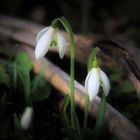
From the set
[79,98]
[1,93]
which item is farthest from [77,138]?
[1,93]

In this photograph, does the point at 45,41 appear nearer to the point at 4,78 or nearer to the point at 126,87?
the point at 4,78

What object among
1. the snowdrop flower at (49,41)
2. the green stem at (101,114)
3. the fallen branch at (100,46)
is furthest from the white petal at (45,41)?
the fallen branch at (100,46)

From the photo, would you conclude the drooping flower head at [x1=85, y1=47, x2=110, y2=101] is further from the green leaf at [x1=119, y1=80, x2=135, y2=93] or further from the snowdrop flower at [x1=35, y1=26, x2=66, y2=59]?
the green leaf at [x1=119, y1=80, x2=135, y2=93]

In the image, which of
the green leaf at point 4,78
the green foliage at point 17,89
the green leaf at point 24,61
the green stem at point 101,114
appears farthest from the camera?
the green leaf at point 24,61

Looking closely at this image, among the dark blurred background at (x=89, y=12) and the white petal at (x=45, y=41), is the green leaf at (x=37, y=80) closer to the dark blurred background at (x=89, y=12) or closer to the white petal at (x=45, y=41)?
the white petal at (x=45, y=41)

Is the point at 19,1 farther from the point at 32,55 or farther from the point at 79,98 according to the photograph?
the point at 79,98

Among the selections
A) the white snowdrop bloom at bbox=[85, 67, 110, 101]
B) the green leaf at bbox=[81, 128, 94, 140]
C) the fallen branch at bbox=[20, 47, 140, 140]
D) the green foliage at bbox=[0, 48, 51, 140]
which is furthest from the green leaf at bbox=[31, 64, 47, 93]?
the white snowdrop bloom at bbox=[85, 67, 110, 101]
